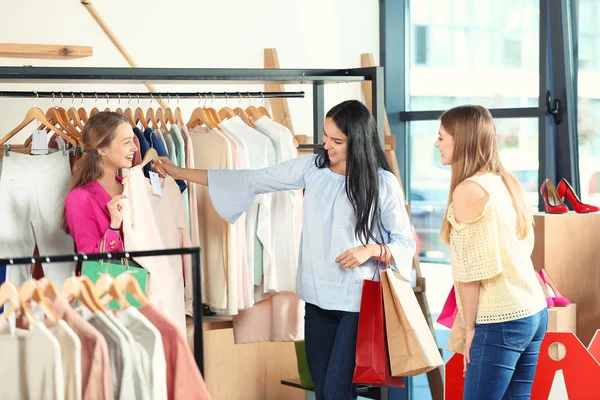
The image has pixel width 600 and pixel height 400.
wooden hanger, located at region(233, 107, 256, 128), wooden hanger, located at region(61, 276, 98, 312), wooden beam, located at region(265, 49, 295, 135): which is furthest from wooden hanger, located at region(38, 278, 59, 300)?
wooden beam, located at region(265, 49, 295, 135)

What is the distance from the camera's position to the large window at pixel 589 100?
4.56m

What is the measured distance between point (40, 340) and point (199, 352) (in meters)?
0.41

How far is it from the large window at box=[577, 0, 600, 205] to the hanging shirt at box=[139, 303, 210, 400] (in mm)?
3241

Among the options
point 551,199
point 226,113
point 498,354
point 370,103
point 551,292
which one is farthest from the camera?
point 370,103

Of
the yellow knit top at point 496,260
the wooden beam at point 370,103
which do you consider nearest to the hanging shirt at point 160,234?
the yellow knit top at point 496,260

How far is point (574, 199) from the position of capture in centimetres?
444

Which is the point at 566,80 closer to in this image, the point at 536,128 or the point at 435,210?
the point at 536,128

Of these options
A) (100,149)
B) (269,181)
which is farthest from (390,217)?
(100,149)

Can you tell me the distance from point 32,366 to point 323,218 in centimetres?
137

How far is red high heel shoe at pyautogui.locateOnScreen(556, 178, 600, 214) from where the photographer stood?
14.5 ft

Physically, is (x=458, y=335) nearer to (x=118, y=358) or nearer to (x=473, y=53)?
(x=118, y=358)

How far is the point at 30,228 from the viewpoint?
3006 mm

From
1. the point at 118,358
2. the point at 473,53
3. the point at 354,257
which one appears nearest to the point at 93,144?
the point at 354,257

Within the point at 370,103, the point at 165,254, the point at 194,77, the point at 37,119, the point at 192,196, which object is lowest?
the point at 165,254
